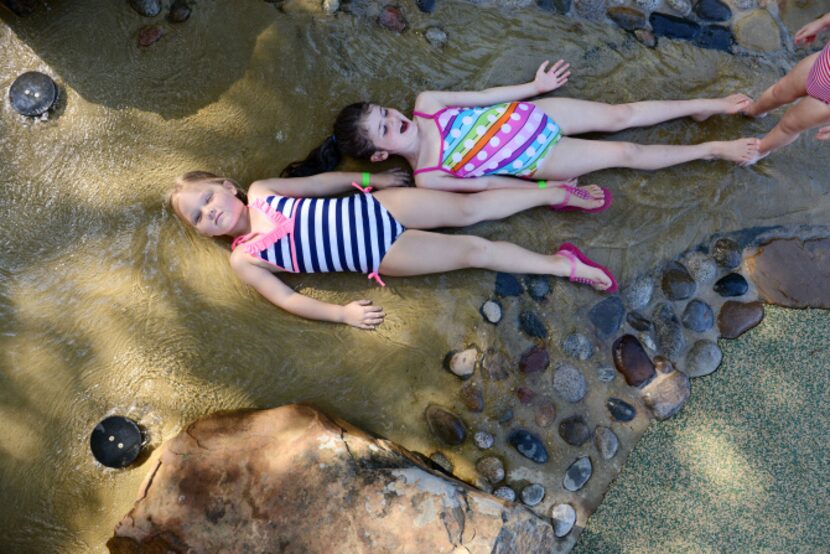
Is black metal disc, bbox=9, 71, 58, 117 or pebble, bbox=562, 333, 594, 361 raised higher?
black metal disc, bbox=9, 71, 58, 117

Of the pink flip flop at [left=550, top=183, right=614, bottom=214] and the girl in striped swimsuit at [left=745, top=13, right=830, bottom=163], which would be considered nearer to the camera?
the girl in striped swimsuit at [left=745, top=13, right=830, bottom=163]

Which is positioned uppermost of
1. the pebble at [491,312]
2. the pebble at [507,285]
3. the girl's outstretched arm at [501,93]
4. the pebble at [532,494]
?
the girl's outstretched arm at [501,93]

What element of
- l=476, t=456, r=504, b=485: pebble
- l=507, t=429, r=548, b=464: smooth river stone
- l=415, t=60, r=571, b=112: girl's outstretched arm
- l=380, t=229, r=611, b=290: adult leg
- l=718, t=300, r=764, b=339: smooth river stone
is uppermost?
l=415, t=60, r=571, b=112: girl's outstretched arm

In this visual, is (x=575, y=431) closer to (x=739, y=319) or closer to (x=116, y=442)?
(x=739, y=319)

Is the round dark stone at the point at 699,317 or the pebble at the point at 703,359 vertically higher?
the round dark stone at the point at 699,317

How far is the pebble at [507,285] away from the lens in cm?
291

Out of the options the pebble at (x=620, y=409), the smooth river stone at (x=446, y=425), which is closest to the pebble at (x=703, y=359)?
the pebble at (x=620, y=409)

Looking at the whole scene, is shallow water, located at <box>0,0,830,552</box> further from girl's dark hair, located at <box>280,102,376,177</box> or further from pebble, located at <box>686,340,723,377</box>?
pebble, located at <box>686,340,723,377</box>

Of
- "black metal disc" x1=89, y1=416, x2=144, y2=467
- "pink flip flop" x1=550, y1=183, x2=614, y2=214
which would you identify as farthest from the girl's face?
"pink flip flop" x1=550, y1=183, x2=614, y2=214

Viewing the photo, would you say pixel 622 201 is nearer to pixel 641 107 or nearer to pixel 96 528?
pixel 641 107

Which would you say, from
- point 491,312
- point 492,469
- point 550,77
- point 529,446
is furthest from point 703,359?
point 550,77

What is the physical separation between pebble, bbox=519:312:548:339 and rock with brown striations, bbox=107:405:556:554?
2.67ft

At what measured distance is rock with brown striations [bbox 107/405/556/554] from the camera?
7.36 ft

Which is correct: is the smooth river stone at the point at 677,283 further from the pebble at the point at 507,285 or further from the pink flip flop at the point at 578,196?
the pebble at the point at 507,285
